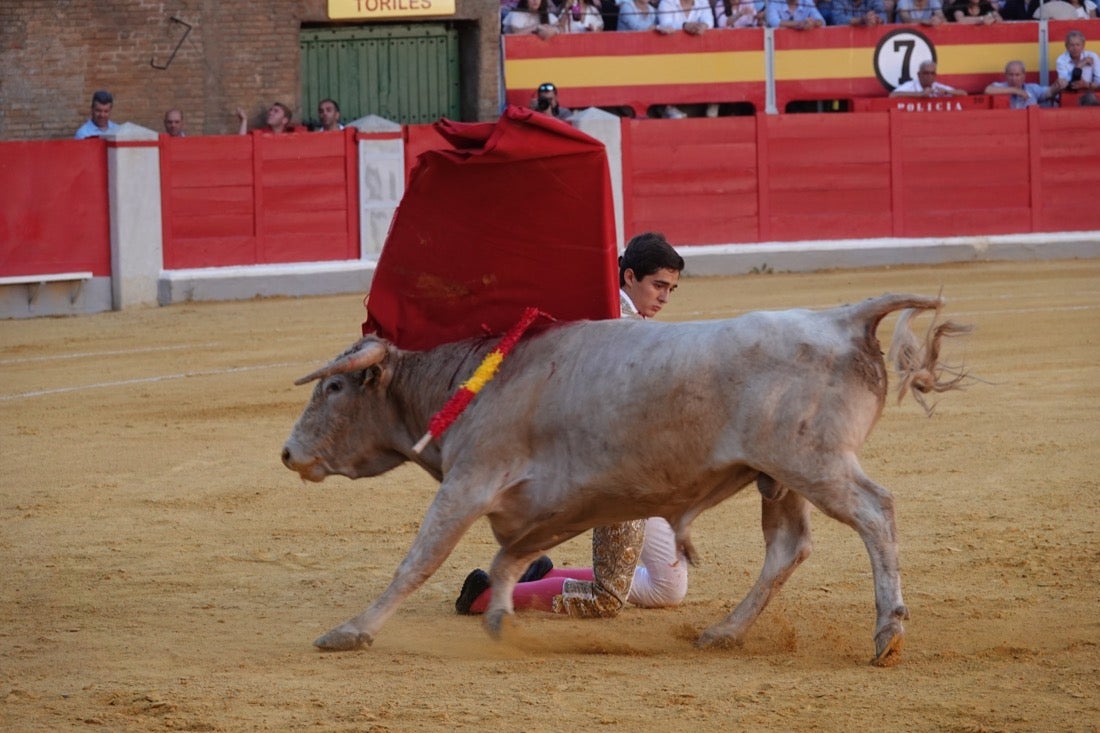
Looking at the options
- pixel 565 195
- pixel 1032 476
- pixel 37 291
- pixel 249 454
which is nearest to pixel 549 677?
pixel 565 195

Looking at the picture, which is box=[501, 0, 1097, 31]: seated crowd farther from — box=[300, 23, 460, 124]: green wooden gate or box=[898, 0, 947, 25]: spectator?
box=[300, 23, 460, 124]: green wooden gate

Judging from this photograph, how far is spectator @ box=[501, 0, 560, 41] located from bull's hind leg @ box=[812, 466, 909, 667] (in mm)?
12355

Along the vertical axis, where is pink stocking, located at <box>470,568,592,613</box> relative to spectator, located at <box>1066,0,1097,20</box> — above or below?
below

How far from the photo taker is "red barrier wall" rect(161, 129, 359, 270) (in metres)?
12.8

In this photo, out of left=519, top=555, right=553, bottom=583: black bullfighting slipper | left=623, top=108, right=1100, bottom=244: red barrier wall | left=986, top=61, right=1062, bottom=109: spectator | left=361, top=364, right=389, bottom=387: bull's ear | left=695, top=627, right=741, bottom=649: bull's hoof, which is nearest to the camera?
left=695, top=627, right=741, bottom=649: bull's hoof

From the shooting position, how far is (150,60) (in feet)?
50.1

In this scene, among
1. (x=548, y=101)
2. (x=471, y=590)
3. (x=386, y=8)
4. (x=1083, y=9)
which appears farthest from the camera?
(x=1083, y=9)

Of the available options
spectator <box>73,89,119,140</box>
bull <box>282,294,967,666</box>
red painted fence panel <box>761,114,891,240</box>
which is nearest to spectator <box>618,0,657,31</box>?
red painted fence panel <box>761,114,891,240</box>

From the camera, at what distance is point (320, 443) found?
4.52 meters

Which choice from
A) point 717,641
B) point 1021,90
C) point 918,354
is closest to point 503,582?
point 717,641

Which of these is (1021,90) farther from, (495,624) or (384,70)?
(495,624)

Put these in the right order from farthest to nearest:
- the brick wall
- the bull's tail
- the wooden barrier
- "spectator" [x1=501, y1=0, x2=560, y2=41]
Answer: "spectator" [x1=501, y1=0, x2=560, y2=41] → the wooden barrier → the brick wall → the bull's tail

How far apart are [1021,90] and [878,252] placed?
253 cm

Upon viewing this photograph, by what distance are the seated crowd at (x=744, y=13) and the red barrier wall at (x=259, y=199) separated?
10.3 feet
